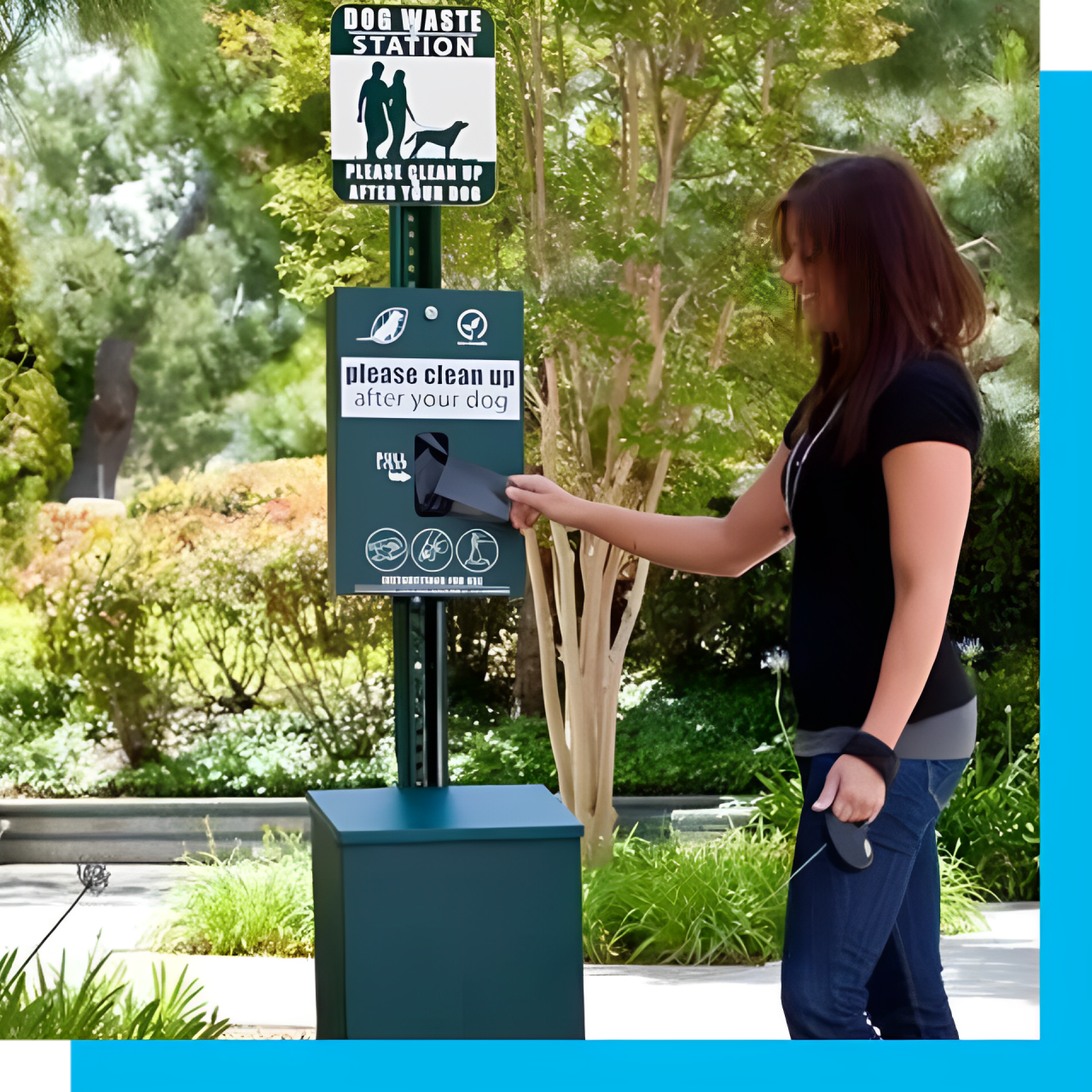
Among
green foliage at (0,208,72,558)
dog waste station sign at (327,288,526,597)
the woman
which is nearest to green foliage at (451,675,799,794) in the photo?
green foliage at (0,208,72,558)

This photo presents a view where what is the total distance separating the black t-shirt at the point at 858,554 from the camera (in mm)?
1863

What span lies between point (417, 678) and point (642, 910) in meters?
2.46

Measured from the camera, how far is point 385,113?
2.47 m

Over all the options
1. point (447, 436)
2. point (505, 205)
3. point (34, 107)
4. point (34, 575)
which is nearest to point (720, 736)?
point (505, 205)

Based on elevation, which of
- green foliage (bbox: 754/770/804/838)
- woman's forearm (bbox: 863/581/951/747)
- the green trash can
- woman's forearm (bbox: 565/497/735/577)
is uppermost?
woman's forearm (bbox: 565/497/735/577)

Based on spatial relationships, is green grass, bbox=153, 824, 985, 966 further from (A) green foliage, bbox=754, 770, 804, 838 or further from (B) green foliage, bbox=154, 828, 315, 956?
(A) green foliage, bbox=754, 770, 804, 838

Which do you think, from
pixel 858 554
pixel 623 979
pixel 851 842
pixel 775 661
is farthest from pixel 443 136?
pixel 775 661

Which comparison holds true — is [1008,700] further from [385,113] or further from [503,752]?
[385,113]

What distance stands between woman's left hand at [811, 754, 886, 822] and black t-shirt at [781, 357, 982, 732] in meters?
0.09

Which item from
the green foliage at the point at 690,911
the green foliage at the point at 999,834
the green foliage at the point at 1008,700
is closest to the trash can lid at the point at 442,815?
the green foliage at the point at 690,911

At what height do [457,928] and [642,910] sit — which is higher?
[457,928]

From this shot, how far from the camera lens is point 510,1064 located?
101 inches

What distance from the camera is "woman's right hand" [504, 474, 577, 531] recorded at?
7.67 ft

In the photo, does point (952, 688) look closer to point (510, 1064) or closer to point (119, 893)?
point (510, 1064)
